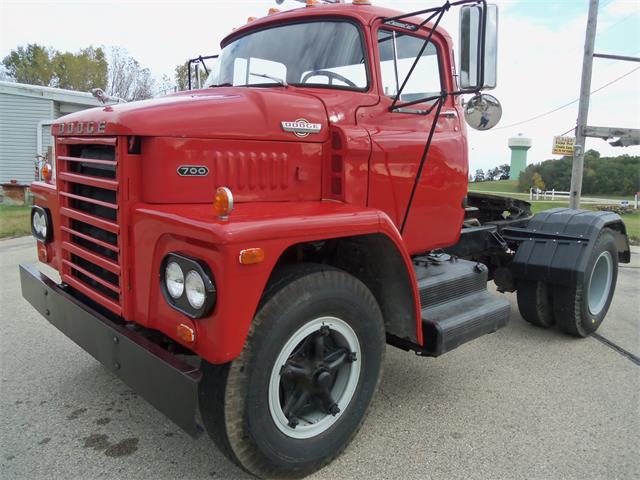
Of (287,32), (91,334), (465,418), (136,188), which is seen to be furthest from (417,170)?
(91,334)

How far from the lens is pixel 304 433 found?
8.39 ft

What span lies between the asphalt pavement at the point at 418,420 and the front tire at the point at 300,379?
26cm

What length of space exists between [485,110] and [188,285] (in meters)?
2.46

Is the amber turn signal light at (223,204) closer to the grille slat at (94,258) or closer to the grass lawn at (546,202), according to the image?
the grille slat at (94,258)

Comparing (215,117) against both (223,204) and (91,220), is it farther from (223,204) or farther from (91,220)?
(91,220)

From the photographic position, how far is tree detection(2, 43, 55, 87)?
93.8 ft

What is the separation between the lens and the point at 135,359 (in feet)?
7.67

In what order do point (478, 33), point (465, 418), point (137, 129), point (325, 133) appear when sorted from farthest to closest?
point (465, 418)
point (325, 133)
point (478, 33)
point (137, 129)

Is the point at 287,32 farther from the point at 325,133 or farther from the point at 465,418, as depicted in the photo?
the point at 465,418

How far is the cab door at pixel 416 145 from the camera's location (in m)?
3.20

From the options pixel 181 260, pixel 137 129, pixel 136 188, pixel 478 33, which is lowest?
pixel 181 260

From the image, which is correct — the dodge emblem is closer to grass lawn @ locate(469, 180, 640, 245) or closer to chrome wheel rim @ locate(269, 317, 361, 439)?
chrome wheel rim @ locate(269, 317, 361, 439)

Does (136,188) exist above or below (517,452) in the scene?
above

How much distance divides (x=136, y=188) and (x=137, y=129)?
276 millimetres
